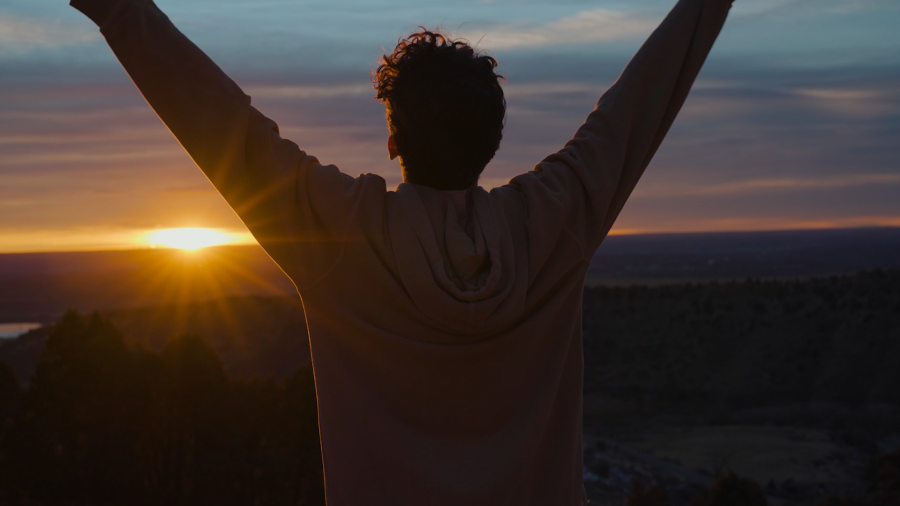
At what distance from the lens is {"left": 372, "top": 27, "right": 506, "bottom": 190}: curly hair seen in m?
1.78

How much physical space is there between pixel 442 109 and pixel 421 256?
347mm

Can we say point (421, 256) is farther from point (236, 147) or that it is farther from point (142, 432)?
point (142, 432)

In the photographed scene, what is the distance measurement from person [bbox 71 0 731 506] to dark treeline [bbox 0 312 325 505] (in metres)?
17.2

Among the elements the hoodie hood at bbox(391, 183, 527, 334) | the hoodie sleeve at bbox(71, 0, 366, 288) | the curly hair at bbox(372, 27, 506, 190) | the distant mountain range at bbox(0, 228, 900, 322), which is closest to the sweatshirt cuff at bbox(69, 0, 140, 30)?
the hoodie sleeve at bbox(71, 0, 366, 288)

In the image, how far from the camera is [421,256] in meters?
1.72

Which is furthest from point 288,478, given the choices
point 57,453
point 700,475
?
point 700,475

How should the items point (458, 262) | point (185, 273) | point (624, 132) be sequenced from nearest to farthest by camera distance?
point (458, 262) → point (624, 132) → point (185, 273)

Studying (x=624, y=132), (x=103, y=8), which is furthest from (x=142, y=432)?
(x=624, y=132)

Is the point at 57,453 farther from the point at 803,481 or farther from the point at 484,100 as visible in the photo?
the point at 803,481

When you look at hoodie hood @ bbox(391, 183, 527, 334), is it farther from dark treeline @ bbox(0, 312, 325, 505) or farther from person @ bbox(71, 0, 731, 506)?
dark treeline @ bbox(0, 312, 325, 505)

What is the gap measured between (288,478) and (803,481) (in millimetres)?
19099

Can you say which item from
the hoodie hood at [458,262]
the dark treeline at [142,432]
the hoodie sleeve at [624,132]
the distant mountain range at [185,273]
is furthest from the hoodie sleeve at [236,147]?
the distant mountain range at [185,273]

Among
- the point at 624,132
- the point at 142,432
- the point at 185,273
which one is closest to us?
the point at 624,132

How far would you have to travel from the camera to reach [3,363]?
64.5 ft
